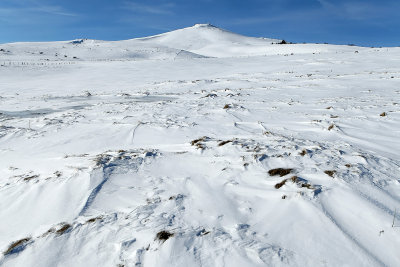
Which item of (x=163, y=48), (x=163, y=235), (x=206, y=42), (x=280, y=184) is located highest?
(x=206, y=42)

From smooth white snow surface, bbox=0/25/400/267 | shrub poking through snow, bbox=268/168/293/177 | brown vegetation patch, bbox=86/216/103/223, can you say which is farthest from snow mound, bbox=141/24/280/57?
brown vegetation patch, bbox=86/216/103/223

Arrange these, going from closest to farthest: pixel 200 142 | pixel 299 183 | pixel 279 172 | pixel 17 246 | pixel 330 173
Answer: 1. pixel 17 246
2. pixel 299 183
3. pixel 330 173
4. pixel 279 172
5. pixel 200 142

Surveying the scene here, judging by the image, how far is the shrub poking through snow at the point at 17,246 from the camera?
85.4 inches

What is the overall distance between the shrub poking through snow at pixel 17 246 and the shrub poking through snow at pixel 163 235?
3.27 feet

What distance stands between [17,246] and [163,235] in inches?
42.5

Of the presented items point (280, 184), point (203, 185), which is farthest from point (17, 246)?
point (280, 184)

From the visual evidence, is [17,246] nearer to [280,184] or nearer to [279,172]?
[280,184]

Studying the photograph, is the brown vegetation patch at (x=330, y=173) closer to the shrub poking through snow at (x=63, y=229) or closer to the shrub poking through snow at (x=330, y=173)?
the shrub poking through snow at (x=330, y=173)

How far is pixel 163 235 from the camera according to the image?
2242 mm

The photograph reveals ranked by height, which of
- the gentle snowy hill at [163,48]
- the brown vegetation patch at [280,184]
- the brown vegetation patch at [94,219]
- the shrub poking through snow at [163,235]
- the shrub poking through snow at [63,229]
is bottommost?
the shrub poking through snow at [63,229]

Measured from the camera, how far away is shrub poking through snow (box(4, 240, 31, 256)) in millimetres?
2170

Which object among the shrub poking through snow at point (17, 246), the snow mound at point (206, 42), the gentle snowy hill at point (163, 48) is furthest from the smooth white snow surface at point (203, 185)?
the snow mound at point (206, 42)

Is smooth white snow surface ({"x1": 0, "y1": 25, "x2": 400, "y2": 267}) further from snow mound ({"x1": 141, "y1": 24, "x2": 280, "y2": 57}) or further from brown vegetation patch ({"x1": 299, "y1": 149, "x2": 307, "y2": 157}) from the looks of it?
snow mound ({"x1": 141, "y1": 24, "x2": 280, "y2": 57})

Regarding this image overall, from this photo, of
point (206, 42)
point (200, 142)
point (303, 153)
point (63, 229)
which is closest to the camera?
point (63, 229)
